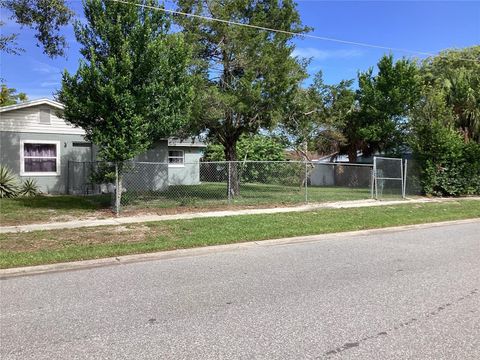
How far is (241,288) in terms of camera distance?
6109 millimetres

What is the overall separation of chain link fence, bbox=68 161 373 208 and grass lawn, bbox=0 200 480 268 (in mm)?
2954

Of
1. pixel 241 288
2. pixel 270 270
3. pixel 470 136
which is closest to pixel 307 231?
pixel 270 270

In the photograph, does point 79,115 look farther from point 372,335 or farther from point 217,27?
point 372,335

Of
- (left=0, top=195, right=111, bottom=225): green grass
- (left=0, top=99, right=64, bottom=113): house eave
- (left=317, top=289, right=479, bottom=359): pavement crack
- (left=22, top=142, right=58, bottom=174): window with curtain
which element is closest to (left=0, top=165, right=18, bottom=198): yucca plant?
(left=0, top=195, right=111, bottom=225): green grass

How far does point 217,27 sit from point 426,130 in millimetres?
10673

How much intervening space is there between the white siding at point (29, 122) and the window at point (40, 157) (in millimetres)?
510

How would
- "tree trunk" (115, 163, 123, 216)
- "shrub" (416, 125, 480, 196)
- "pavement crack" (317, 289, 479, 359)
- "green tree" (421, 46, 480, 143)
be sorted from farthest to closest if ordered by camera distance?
"green tree" (421, 46, 480, 143) < "shrub" (416, 125, 480, 196) < "tree trunk" (115, 163, 123, 216) < "pavement crack" (317, 289, 479, 359)

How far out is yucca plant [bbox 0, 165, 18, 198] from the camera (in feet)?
55.5

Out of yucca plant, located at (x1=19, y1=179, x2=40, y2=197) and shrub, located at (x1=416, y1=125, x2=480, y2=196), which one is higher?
shrub, located at (x1=416, y1=125, x2=480, y2=196)

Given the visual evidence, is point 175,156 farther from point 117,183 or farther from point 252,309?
point 252,309

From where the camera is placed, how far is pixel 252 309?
17.0 ft

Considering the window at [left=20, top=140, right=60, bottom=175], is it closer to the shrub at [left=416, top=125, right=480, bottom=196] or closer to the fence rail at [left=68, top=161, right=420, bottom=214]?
the fence rail at [left=68, top=161, right=420, bottom=214]

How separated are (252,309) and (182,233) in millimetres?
5318

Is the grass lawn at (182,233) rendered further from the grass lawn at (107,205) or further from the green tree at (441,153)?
the green tree at (441,153)
